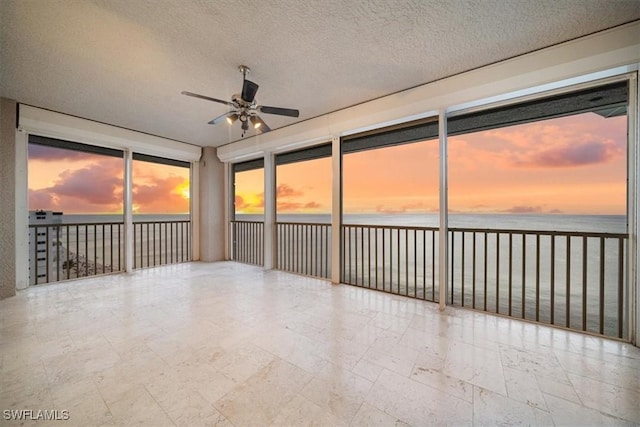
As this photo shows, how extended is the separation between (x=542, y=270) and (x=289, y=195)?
8417mm

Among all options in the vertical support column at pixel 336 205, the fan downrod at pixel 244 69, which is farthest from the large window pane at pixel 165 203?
the vertical support column at pixel 336 205

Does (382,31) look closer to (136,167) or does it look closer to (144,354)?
(144,354)

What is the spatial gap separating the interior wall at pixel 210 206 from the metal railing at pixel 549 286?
16.9ft

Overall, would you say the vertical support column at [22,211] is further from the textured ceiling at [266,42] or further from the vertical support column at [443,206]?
the vertical support column at [443,206]

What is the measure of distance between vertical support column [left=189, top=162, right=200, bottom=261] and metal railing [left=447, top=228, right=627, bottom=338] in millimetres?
5533

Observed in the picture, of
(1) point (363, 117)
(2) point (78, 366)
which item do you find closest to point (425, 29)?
(1) point (363, 117)

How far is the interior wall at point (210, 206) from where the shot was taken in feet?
18.4

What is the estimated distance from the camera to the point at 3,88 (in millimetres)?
2889

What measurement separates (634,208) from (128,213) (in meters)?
7.08

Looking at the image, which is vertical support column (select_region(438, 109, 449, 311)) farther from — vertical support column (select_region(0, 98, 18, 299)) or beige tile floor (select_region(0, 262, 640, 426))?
vertical support column (select_region(0, 98, 18, 299))

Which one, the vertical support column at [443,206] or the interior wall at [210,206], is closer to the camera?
the vertical support column at [443,206]

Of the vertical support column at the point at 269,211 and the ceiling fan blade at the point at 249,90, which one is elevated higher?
the ceiling fan blade at the point at 249,90

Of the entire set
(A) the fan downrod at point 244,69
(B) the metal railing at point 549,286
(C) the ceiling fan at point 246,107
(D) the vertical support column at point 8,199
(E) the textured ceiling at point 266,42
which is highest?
(E) the textured ceiling at point 266,42

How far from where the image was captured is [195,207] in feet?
18.6
